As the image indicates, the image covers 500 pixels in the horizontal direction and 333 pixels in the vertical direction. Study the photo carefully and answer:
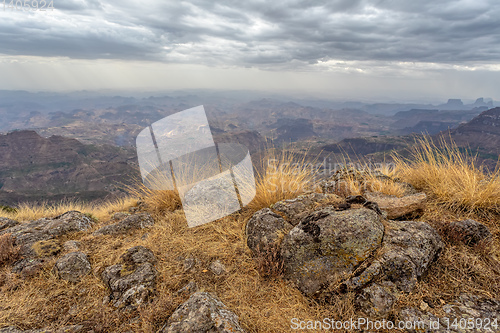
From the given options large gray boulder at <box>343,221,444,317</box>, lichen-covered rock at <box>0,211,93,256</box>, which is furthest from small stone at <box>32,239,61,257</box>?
large gray boulder at <box>343,221,444,317</box>

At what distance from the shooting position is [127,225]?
457cm

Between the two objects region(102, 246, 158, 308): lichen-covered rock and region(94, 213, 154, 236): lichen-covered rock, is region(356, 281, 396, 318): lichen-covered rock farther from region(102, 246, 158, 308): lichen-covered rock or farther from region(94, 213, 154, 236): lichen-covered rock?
region(94, 213, 154, 236): lichen-covered rock

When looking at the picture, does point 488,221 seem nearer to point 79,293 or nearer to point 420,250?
point 420,250

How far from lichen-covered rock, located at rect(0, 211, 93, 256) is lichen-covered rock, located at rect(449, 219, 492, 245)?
664 cm

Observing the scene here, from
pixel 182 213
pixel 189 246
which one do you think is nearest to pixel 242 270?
pixel 189 246

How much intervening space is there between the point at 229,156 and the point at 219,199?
94 cm

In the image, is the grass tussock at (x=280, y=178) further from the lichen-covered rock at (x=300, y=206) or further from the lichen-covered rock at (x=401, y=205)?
the lichen-covered rock at (x=401, y=205)

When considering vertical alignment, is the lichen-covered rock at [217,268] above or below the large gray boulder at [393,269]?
below

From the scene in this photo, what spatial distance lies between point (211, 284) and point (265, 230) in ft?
3.64

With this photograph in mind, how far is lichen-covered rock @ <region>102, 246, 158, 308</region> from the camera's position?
113 inches

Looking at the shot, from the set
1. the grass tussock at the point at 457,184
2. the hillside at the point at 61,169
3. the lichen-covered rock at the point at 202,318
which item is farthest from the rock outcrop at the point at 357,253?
the hillside at the point at 61,169

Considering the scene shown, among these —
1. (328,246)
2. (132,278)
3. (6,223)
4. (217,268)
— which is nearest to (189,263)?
(217,268)

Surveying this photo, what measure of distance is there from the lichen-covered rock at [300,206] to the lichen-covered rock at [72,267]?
10.4ft

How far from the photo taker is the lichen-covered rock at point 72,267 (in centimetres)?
328
